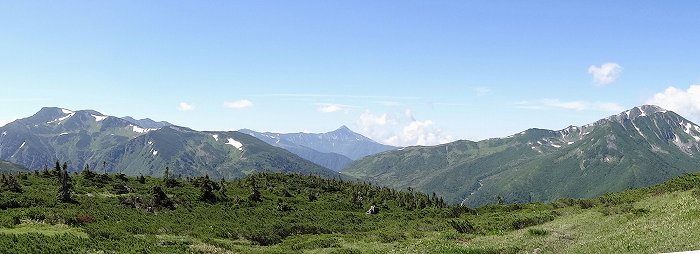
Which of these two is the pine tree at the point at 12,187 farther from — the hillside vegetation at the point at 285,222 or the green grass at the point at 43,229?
the green grass at the point at 43,229

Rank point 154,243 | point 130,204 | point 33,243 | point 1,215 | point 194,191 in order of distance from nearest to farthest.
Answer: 1. point 33,243
2. point 154,243
3. point 1,215
4. point 130,204
5. point 194,191

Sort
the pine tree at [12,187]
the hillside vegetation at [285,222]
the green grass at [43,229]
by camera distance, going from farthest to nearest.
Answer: the pine tree at [12,187] → the green grass at [43,229] → the hillside vegetation at [285,222]

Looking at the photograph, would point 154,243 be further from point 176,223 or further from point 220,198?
point 220,198

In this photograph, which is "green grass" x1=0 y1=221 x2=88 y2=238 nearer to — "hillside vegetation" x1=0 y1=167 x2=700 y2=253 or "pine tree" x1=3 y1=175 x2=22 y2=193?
"hillside vegetation" x1=0 y1=167 x2=700 y2=253

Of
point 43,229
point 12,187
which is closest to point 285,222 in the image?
point 43,229

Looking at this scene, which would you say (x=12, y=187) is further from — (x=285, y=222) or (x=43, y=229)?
(x=285, y=222)

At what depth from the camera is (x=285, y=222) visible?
97.2m

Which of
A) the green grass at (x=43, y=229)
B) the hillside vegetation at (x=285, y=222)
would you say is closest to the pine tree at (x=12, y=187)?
the hillside vegetation at (x=285, y=222)

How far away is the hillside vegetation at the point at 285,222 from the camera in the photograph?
129ft

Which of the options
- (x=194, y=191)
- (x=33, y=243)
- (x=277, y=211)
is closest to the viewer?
(x=33, y=243)

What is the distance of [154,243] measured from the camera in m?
45.9

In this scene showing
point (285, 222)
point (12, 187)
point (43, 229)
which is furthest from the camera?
point (285, 222)

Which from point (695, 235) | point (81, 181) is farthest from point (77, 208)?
point (695, 235)

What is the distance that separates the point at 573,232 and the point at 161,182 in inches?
4657
